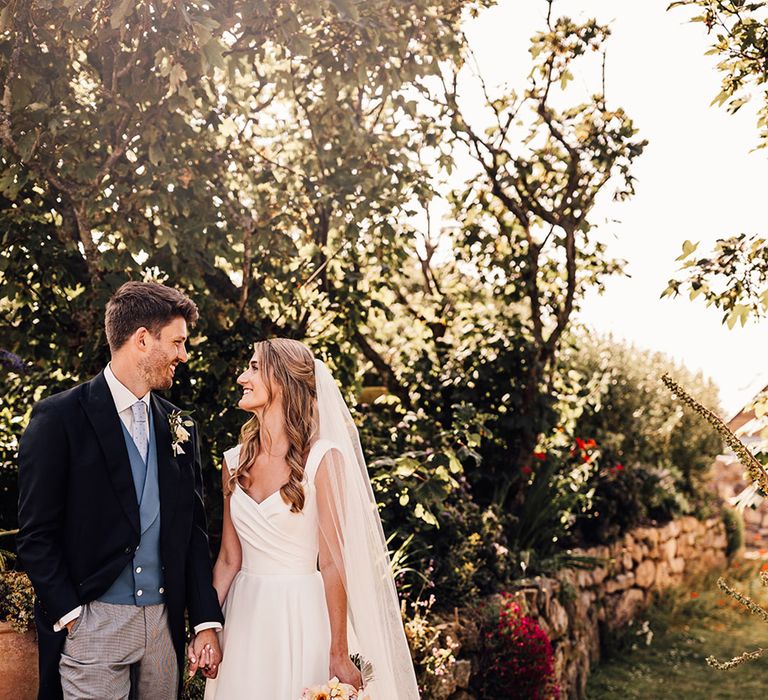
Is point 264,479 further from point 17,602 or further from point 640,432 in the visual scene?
point 640,432

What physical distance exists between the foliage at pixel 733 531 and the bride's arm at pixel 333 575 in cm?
990

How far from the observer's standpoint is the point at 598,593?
25.4 feet

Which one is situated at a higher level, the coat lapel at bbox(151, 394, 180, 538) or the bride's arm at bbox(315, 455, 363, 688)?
the coat lapel at bbox(151, 394, 180, 538)

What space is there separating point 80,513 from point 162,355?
1.88ft

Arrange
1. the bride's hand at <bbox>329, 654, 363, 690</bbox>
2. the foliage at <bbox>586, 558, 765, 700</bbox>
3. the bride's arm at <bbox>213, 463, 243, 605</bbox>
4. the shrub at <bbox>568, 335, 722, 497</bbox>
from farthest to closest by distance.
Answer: the shrub at <bbox>568, 335, 722, 497</bbox> < the foliage at <bbox>586, 558, 765, 700</bbox> < the bride's arm at <bbox>213, 463, 243, 605</bbox> < the bride's hand at <bbox>329, 654, 363, 690</bbox>

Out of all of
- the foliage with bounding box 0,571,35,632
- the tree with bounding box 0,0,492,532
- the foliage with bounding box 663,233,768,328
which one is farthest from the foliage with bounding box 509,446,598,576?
the foliage with bounding box 0,571,35,632

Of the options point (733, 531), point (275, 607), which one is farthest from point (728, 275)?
point (733, 531)

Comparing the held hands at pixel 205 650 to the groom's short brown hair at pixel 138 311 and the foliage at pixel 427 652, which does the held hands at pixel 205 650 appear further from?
the foliage at pixel 427 652

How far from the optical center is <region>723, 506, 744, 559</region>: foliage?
11836 millimetres

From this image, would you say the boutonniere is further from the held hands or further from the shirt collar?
the held hands

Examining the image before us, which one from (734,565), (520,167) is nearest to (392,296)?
(520,167)

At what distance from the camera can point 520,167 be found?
653 cm

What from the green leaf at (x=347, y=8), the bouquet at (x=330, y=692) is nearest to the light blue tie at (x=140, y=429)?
the bouquet at (x=330, y=692)

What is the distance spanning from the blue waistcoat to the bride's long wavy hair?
0.48 meters
